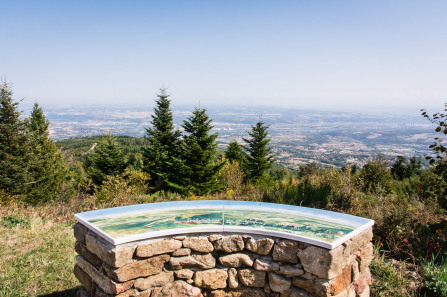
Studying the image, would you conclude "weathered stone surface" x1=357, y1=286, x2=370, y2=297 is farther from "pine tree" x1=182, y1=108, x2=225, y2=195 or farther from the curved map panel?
"pine tree" x1=182, y1=108, x2=225, y2=195

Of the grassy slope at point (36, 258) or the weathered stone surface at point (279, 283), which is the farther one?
the grassy slope at point (36, 258)

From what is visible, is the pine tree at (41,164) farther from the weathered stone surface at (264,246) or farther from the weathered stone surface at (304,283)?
the weathered stone surface at (304,283)

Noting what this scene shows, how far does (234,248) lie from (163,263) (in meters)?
0.64

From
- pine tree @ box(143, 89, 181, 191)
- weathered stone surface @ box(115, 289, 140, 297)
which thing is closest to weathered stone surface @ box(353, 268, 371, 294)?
weathered stone surface @ box(115, 289, 140, 297)

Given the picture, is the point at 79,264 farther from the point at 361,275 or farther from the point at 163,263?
the point at 361,275

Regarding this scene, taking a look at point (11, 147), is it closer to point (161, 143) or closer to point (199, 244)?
point (161, 143)

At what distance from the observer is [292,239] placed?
231 cm

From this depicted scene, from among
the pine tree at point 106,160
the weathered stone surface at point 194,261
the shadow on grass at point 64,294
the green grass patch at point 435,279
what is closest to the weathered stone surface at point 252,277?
the weathered stone surface at point 194,261

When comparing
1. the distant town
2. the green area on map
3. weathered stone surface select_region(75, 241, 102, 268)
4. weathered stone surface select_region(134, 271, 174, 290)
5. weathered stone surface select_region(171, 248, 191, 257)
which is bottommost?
the distant town

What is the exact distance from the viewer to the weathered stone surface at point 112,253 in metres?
2.19

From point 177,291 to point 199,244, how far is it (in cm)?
45

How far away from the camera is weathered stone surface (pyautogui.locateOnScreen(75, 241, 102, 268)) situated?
8.08ft

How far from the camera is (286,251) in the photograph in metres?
2.34

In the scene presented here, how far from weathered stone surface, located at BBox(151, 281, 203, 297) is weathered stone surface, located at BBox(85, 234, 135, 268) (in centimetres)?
41
